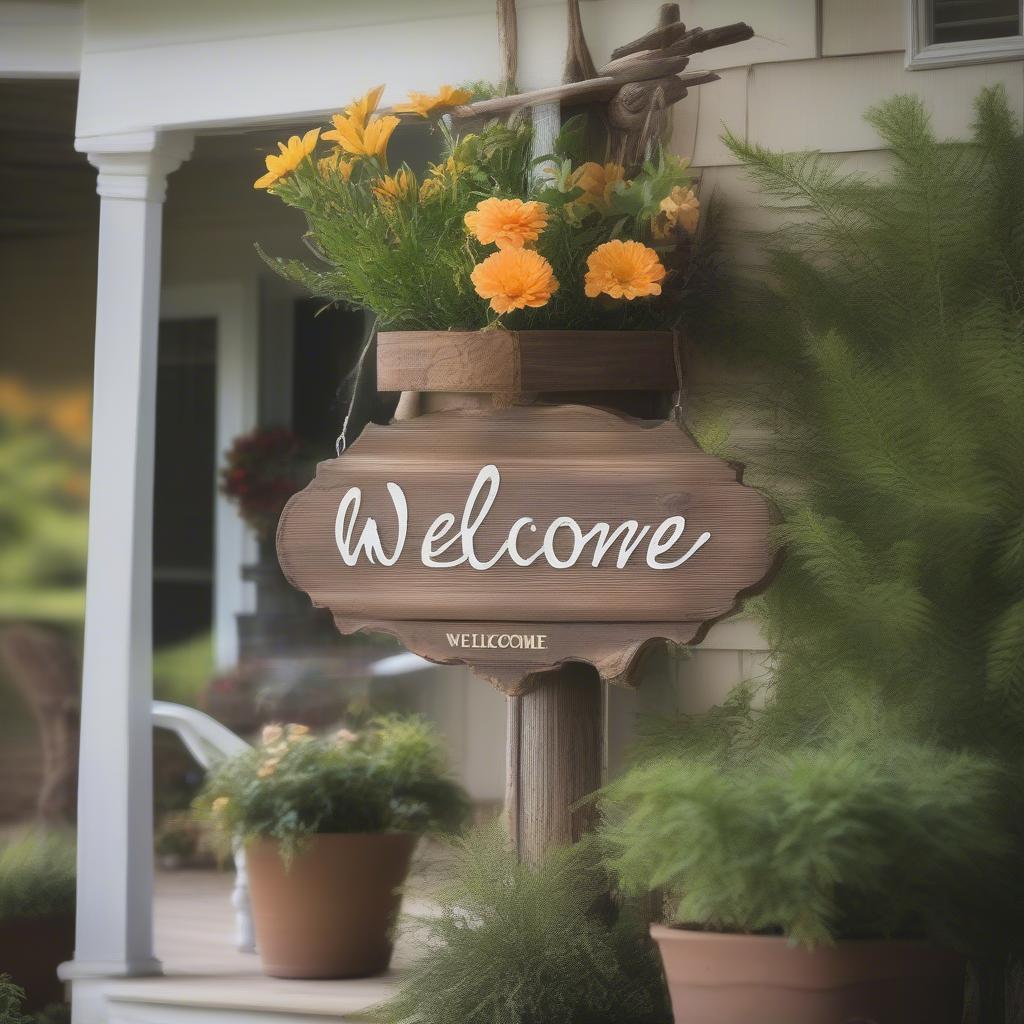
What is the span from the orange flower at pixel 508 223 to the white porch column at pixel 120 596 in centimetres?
104

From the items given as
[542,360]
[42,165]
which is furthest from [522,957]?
[42,165]

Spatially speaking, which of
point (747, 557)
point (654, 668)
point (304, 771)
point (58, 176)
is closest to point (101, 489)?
point (304, 771)

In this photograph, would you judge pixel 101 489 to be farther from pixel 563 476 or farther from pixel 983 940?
pixel 983 940

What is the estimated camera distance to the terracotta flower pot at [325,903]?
321cm

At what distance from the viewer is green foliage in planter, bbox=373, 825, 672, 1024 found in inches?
94.6

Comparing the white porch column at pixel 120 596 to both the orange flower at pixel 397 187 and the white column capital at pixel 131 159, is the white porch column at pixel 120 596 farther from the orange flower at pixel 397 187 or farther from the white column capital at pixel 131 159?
the orange flower at pixel 397 187

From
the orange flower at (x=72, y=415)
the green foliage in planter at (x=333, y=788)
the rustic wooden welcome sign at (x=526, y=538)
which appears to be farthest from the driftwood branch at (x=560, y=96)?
the orange flower at (x=72, y=415)

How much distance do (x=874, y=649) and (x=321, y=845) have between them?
137 cm

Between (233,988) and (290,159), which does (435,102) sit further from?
(233,988)

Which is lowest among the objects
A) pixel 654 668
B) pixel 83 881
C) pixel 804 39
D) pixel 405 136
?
pixel 83 881

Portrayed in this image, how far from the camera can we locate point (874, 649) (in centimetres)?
241

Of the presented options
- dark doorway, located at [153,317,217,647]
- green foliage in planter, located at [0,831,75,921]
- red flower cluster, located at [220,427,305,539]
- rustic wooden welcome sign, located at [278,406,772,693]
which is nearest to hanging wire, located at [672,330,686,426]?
rustic wooden welcome sign, located at [278,406,772,693]

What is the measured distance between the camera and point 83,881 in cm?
317

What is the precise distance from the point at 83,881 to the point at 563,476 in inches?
57.7
